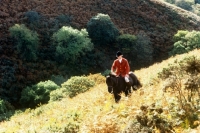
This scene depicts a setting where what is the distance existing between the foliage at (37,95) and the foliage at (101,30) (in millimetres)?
16030

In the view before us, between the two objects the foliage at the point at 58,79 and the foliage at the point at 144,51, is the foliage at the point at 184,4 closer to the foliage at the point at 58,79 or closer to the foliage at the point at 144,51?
the foliage at the point at 144,51

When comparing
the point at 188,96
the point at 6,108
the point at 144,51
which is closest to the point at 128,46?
the point at 144,51

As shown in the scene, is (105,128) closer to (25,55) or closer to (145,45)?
(25,55)

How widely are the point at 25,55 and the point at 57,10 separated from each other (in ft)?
45.0

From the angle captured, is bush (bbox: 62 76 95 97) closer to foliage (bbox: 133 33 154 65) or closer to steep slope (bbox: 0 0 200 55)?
foliage (bbox: 133 33 154 65)

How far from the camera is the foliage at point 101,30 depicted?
4331 cm

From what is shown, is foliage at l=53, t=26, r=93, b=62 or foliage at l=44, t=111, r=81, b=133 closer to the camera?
foliage at l=44, t=111, r=81, b=133

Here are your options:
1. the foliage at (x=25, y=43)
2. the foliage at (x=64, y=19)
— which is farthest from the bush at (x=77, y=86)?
the foliage at (x=64, y=19)

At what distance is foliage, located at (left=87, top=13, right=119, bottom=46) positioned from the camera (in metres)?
43.3

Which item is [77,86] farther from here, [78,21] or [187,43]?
[78,21]

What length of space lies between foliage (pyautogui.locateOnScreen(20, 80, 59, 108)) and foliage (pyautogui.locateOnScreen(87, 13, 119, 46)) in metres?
16.0

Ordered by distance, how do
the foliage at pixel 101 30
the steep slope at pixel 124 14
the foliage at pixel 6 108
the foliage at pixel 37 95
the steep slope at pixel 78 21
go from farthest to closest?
the steep slope at pixel 124 14
the foliage at pixel 101 30
the steep slope at pixel 78 21
the foliage at pixel 37 95
the foliage at pixel 6 108

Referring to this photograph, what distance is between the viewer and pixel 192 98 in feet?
26.6

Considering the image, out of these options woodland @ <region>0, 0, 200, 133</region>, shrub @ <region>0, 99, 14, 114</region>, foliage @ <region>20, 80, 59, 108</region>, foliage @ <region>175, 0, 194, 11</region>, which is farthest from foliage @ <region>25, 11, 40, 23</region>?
foliage @ <region>175, 0, 194, 11</region>
